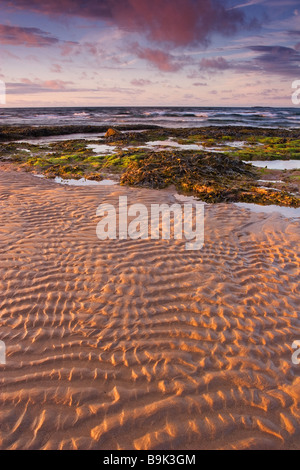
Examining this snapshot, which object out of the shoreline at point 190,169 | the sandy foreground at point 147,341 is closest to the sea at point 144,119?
the shoreline at point 190,169

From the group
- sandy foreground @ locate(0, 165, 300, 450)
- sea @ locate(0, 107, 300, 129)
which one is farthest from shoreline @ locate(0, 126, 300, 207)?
sea @ locate(0, 107, 300, 129)

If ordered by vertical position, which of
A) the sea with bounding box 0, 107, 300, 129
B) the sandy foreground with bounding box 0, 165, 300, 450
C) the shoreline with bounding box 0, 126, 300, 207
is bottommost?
the sandy foreground with bounding box 0, 165, 300, 450

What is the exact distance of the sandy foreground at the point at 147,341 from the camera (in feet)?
8.45

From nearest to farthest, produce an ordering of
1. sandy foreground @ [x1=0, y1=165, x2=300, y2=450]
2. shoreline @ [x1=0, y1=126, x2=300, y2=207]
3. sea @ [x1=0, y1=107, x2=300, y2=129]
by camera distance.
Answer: sandy foreground @ [x1=0, y1=165, x2=300, y2=450] → shoreline @ [x1=0, y1=126, x2=300, y2=207] → sea @ [x1=0, y1=107, x2=300, y2=129]

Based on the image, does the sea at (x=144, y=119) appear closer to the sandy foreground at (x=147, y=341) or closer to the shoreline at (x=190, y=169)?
the shoreline at (x=190, y=169)

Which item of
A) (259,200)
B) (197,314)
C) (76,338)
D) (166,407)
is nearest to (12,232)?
(76,338)

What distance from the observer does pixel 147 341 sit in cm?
345

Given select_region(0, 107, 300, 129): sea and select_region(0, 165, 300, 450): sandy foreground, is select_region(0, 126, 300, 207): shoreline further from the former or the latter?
select_region(0, 107, 300, 129): sea

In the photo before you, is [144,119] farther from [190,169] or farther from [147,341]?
[147,341]

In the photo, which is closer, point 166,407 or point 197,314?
point 166,407

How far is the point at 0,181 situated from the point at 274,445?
10632mm

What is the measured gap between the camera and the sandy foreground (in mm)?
2576

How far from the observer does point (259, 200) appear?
848cm

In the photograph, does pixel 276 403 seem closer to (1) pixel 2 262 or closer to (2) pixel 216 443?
(2) pixel 216 443
